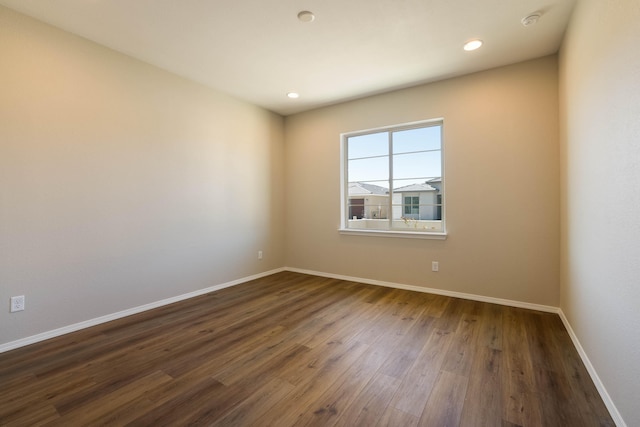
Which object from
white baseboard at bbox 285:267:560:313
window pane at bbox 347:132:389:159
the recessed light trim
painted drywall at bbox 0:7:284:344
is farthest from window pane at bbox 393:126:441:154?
painted drywall at bbox 0:7:284:344

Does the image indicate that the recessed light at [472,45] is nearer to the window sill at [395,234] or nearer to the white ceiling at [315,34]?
the white ceiling at [315,34]

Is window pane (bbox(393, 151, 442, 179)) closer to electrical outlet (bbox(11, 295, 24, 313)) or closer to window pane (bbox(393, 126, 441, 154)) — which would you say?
window pane (bbox(393, 126, 441, 154))

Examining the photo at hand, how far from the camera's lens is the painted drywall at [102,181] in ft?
7.32

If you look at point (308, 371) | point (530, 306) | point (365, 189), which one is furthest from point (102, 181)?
point (530, 306)

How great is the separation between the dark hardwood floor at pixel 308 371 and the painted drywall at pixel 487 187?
0.48 meters

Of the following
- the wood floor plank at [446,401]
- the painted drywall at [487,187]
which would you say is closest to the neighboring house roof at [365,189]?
the painted drywall at [487,187]

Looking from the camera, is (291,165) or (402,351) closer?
(402,351)

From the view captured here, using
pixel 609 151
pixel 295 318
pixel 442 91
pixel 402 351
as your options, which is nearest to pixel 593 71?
pixel 609 151

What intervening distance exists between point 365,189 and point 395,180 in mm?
525

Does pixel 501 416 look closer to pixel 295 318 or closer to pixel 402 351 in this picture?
pixel 402 351

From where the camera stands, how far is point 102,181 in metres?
2.69

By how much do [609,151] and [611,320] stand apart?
94cm

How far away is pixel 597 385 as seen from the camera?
1.66 m

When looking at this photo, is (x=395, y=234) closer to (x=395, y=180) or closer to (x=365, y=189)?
(x=395, y=180)
